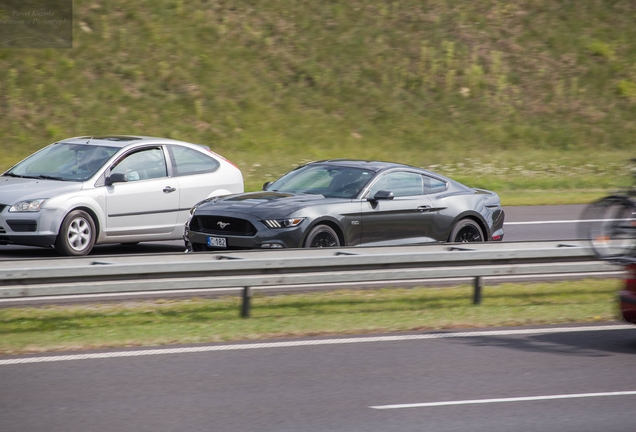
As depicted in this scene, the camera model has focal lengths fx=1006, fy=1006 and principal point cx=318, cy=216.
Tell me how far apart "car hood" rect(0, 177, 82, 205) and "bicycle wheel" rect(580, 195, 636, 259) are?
7.28 m

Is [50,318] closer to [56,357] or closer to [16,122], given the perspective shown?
[56,357]

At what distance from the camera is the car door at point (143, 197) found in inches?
550

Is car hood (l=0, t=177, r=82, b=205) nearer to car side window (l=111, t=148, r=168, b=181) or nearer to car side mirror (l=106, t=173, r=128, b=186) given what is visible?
car side mirror (l=106, t=173, r=128, b=186)

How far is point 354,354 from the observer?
333 inches

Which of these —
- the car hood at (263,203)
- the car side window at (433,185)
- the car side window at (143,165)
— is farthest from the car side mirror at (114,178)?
the car side window at (433,185)

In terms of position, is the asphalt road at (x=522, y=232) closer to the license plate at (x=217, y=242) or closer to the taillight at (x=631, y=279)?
the license plate at (x=217, y=242)

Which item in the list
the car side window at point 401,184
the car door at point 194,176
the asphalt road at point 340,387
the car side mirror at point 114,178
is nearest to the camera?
the asphalt road at point 340,387

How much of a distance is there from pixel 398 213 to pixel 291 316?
12.3 ft

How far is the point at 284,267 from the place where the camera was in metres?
9.95

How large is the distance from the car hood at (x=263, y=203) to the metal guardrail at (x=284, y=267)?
68.8 inches

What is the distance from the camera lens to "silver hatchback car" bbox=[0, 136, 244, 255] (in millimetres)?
13203

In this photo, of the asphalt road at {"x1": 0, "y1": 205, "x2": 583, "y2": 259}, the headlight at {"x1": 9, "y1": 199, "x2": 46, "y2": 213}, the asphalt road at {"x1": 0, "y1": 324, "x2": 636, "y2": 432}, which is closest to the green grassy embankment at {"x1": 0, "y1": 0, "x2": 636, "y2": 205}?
the asphalt road at {"x1": 0, "y1": 205, "x2": 583, "y2": 259}

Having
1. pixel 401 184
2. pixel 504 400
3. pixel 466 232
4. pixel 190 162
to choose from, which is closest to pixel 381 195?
pixel 401 184

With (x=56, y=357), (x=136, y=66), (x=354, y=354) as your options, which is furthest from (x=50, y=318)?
(x=136, y=66)
